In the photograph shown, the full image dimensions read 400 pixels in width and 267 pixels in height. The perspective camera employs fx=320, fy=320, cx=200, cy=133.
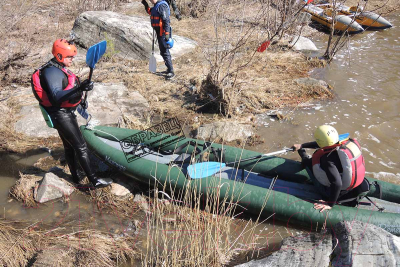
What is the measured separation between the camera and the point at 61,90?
9.71 ft

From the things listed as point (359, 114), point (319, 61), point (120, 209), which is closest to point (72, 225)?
point (120, 209)

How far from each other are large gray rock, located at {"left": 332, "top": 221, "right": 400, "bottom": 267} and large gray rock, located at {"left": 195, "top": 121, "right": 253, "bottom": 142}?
2342 mm

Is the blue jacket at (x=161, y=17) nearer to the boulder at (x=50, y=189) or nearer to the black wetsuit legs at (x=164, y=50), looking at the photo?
the black wetsuit legs at (x=164, y=50)

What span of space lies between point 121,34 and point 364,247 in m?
6.72

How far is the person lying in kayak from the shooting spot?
2.98m

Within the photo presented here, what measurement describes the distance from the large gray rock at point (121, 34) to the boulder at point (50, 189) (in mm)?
4434

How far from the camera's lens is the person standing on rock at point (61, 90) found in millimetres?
2932

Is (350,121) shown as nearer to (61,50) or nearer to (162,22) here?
(162,22)

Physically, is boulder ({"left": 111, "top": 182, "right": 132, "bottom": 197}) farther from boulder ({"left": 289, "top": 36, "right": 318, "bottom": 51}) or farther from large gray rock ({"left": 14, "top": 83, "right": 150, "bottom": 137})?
boulder ({"left": 289, "top": 36, "right": 318, "bottom": 51})

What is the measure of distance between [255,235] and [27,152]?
331 centimetres

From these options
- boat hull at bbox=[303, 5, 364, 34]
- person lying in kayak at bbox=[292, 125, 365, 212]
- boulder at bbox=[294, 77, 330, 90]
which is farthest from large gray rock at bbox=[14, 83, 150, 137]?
boat hull at bbox=[303, 5, 364, 34]

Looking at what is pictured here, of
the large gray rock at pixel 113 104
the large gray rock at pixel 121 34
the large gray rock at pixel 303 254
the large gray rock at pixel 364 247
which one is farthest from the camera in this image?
the large gray rock at pixel 121 34

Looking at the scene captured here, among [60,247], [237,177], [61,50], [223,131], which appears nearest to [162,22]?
[223,131]

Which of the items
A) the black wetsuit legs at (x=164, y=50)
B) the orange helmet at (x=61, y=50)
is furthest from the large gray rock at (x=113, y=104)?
the orange helmet at (x=61, y=50)
